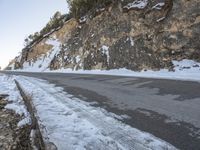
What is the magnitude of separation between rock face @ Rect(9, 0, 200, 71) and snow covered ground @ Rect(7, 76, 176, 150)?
33.6ft

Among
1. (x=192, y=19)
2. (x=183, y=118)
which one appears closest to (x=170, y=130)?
(x=183, y=118)

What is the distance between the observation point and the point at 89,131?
593 centimetres

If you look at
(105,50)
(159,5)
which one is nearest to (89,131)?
(159,5)

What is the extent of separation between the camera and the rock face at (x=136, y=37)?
57.0 feet

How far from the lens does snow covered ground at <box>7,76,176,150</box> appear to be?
5090mm

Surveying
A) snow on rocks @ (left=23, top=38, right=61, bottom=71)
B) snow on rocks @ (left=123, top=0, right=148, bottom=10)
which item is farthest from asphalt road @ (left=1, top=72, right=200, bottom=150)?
snow on rocks @ (left=23, top=38, right=61, bottom=71)

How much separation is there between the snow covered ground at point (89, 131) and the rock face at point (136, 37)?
33.6ft

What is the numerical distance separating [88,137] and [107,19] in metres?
21.6

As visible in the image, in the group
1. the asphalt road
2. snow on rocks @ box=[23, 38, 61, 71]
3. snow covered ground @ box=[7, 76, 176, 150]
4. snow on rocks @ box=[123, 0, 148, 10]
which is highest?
snow on rocks @ box=[123, 0, 148, 10]

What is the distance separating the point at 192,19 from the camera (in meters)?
17.1

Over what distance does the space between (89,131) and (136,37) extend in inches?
621

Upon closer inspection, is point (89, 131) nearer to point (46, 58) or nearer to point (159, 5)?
point (159, 5)

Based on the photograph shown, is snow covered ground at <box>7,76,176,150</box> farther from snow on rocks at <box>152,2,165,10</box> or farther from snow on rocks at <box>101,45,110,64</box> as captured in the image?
snow on rocks at <box>101,45,110,64</box>

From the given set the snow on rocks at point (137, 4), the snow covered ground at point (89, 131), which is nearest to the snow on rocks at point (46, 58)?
the snow on rocks at point (137, 4)
